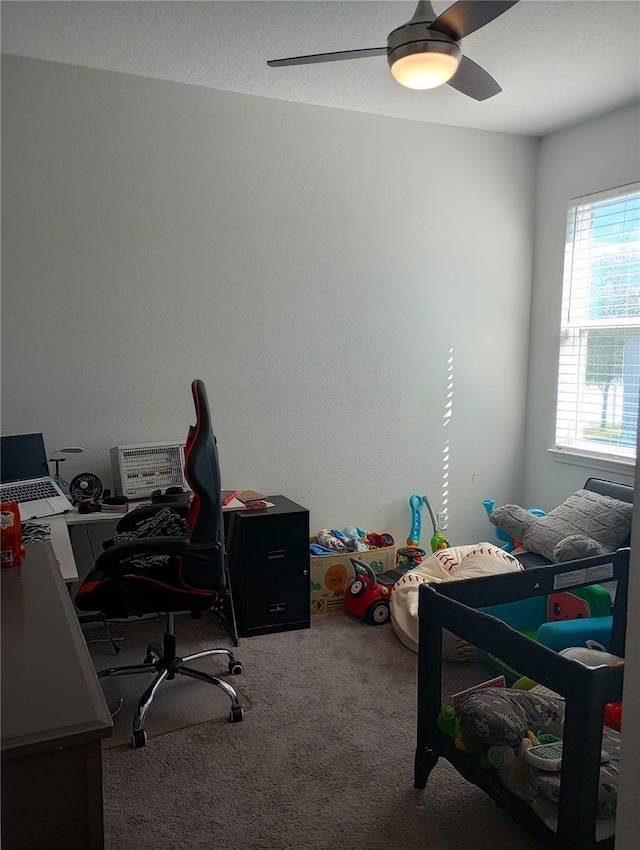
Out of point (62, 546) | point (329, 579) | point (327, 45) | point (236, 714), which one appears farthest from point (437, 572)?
point (327, 45)

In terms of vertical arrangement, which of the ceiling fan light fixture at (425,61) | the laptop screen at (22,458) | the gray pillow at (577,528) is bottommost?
the gray pillow at (577,528)

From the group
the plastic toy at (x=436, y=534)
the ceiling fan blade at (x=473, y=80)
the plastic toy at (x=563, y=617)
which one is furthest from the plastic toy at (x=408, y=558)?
the ceiling fan blade at (x=473, y=80)

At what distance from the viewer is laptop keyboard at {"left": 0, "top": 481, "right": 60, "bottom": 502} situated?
9.34 feet

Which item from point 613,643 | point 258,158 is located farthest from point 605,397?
point 258,158

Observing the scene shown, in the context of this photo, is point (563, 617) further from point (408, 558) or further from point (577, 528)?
point (408, 558)

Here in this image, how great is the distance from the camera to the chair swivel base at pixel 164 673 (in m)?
2.46

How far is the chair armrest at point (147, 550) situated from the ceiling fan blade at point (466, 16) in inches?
75.1

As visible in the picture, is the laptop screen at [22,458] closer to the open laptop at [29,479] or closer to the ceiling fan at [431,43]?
the open laptop at [29,479]

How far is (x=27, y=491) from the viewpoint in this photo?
2.96m

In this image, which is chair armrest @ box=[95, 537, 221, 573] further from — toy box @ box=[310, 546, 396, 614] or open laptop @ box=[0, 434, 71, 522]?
toy box @ box=[310, 546, 396, 614]

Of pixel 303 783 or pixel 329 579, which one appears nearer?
pixel 303 783

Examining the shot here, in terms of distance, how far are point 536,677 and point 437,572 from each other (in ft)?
5.92

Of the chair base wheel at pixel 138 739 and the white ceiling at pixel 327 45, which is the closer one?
the chair base wheel at pixel 138 739

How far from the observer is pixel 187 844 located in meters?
1.98
